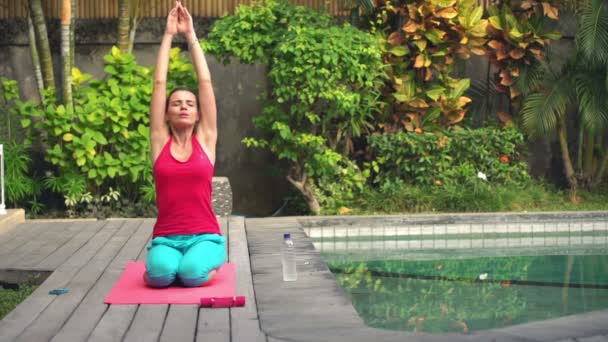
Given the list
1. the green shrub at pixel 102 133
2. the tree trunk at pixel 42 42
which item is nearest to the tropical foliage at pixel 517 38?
the green shrub at pixel 102 133

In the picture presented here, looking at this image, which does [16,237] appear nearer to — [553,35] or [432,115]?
[432,115]

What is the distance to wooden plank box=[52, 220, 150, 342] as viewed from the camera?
4101 mm

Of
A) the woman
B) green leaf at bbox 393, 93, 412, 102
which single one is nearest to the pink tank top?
the woman

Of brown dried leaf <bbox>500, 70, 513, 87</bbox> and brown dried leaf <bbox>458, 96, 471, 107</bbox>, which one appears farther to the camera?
brown dried leaf <bbox>500, 70, 513, 87</bbox>

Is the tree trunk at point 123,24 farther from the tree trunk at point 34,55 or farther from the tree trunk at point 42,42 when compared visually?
the tree trunk at point 34,55

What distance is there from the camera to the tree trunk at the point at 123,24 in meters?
9.77

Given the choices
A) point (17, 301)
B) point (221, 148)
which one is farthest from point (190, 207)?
point (221, 148)

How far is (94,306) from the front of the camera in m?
4.72

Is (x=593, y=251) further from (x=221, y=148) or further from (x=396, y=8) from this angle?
(x=221, y=148)

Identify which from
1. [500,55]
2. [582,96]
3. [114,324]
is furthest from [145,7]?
[114,324]

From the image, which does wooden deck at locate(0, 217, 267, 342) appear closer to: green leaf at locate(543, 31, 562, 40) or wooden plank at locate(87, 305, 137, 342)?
wooden plank at locate(87, 305, 137, 342)

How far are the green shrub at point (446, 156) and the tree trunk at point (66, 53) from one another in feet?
9.92

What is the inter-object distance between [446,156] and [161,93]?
5.34 m

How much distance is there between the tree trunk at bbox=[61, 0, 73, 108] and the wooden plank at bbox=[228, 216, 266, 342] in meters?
2.61
